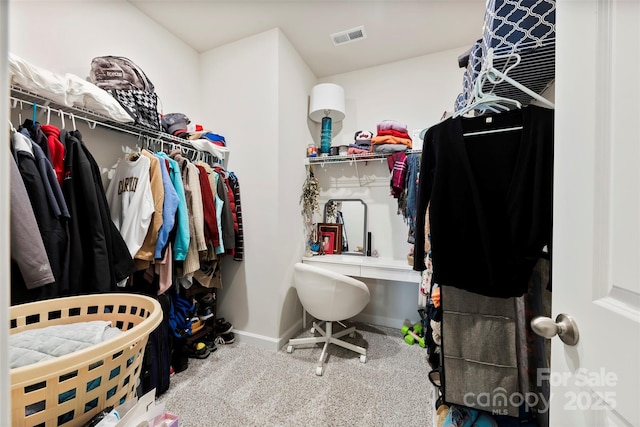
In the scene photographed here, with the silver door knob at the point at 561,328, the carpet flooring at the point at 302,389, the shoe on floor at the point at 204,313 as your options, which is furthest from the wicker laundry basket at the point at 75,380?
the shoe on floor at the point at 204,313

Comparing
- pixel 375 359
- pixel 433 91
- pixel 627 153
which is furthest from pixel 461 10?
pixel 375 359

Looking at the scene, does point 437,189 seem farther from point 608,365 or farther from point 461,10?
point 461,10

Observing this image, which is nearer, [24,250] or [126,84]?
[24,250]

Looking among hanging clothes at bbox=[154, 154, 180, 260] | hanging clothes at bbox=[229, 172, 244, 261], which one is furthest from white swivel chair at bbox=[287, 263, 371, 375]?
hanging clothes at bbox=[154, 154, 180, 260]

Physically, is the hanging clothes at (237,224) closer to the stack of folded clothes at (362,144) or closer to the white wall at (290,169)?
the white wall at (290,169)

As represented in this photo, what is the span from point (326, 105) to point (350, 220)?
1186mm

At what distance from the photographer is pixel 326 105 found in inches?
94.8

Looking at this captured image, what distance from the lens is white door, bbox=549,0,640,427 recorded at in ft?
1.31

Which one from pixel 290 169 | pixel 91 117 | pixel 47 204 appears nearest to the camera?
pixel 47 204

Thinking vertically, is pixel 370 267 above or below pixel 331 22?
below

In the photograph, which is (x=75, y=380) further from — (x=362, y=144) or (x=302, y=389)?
(x=362, y=144)

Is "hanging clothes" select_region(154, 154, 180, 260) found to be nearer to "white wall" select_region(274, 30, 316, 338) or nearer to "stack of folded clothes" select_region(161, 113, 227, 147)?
"stack of folded clothes" select_region(161, 113, 227, 147)

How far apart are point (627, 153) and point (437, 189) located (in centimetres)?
66

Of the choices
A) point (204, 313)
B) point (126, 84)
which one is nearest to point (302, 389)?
point (204, 313)
